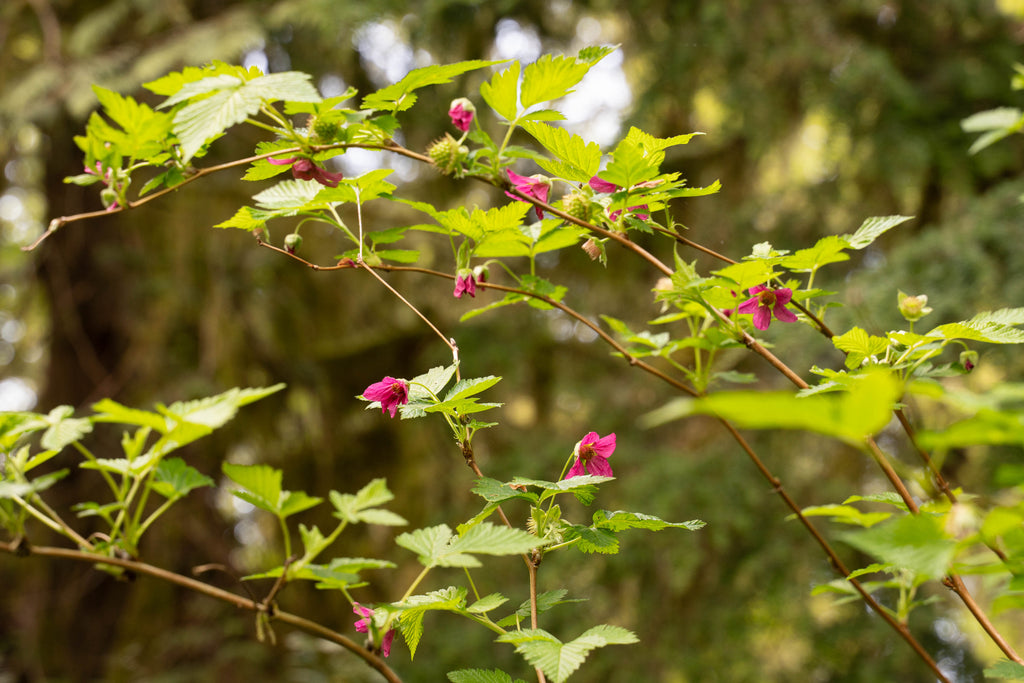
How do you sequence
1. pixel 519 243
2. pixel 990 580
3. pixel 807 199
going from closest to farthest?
pixel 519 243 → pixel 990 580 → pixel 807 199

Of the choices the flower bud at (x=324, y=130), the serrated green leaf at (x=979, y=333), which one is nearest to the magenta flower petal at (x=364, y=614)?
the flower bud at (x=324, y=130)

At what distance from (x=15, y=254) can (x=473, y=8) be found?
2.72 metres

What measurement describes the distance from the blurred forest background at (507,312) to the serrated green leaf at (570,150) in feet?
4.14

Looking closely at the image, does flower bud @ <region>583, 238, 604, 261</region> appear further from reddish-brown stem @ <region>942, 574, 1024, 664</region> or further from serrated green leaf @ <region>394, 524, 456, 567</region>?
reddish-brown stem @ <region>942, 574, 1024, 664</region>

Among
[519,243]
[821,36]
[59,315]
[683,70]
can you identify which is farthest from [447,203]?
[519,243]

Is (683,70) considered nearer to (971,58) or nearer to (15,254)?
(971,58)

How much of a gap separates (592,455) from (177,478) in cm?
43

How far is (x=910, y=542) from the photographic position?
39 cm

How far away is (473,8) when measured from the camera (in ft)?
7.53

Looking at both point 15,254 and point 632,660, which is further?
point 15,254

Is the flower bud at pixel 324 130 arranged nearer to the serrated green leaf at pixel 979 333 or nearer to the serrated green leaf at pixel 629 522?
the serrated green leaf at pixel 629 522

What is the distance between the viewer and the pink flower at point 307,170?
684 millimetres

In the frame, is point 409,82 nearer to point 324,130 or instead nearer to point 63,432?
point 324,130

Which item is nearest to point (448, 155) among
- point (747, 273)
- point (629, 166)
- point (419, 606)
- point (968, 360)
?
point (629, 166)
